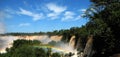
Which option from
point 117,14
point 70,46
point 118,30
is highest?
point 117,14

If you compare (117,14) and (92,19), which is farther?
(92,19)

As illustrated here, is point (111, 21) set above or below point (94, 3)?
below

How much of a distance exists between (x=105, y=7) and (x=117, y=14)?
5019 millimetres

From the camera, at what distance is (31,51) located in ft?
239

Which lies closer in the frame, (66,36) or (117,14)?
(117,14)

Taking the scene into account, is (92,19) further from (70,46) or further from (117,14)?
(70,46)

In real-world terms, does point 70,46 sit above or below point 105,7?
below

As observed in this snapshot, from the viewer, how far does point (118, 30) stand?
41.4 m

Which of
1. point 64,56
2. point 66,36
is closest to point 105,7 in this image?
point 64,56

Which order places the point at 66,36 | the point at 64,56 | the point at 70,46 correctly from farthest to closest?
1. the point at 66,36
2. the point at 70,46
3. the point at 64,56

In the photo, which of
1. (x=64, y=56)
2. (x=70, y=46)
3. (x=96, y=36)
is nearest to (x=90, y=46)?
(x=96, y=36)

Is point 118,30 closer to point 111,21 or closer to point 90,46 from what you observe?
point 111,21

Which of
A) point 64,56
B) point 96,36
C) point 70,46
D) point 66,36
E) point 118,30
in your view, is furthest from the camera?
point 66,36

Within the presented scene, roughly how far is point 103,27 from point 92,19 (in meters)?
5.16
